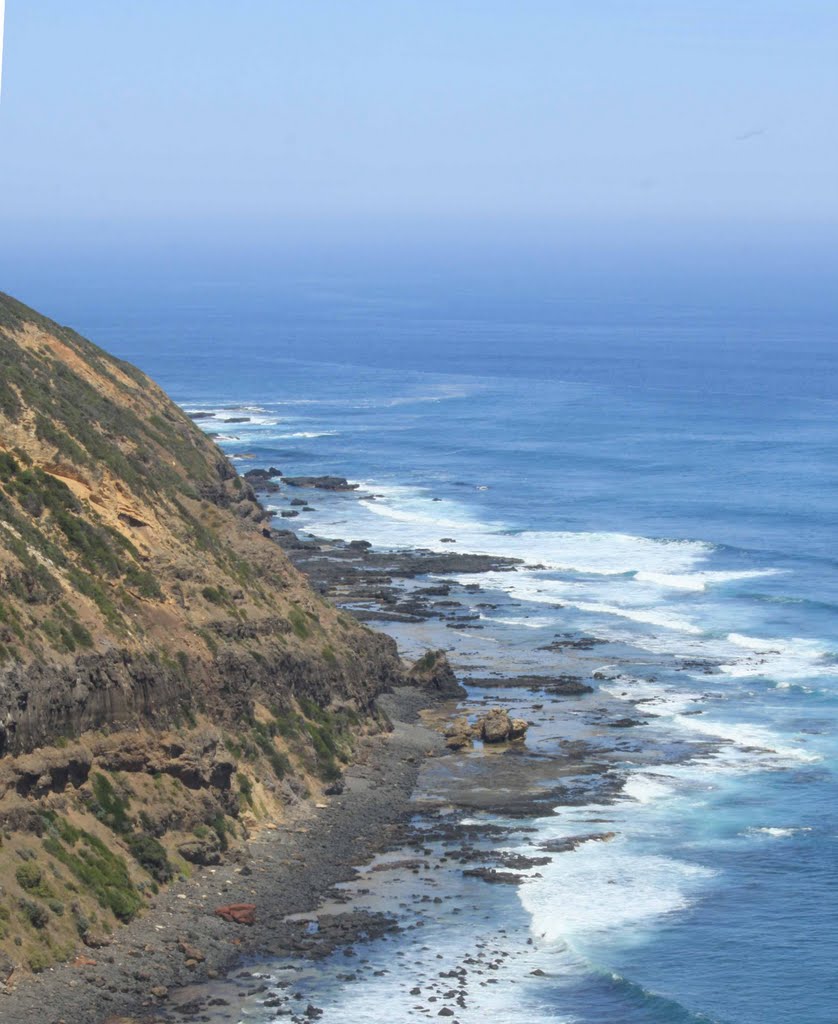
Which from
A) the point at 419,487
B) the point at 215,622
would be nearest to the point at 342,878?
the point at 215,622

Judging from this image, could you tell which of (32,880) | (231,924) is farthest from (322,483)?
(32,880)

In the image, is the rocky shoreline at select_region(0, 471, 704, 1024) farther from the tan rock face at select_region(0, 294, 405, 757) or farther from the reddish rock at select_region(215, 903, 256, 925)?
the tan rock face at select_region(0, 294, 405, 757)

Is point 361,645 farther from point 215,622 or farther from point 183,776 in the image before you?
point 183,776

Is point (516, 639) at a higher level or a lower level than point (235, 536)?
lower

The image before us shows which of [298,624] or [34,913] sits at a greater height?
[298,624]

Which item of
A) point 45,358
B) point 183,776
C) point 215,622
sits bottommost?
point 183,776

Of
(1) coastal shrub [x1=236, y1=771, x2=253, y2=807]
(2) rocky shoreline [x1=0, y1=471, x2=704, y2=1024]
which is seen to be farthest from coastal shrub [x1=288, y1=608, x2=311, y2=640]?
(1) coastal shrub [x1=236, y1=771, x2=253, y2=807]

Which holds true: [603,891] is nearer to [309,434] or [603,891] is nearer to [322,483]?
[322,483]
